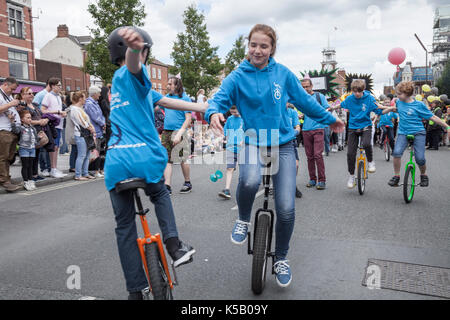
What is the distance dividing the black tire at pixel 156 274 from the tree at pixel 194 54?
3790 cm

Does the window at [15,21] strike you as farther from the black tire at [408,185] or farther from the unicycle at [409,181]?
the black tire at [408,185]

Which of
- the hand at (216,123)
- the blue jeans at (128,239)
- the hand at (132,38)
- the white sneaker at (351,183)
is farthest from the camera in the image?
the white sneaker at (351,183)

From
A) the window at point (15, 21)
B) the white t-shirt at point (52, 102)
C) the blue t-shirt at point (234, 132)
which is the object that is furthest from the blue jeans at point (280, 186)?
the window at point (15, 21)

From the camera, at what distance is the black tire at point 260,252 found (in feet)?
10.3

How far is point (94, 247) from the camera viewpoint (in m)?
4.51

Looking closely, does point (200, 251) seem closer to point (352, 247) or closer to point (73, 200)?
point (352, 247)

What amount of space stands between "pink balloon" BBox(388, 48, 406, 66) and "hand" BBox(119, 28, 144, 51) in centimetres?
1585

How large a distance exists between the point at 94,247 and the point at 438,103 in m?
17.6

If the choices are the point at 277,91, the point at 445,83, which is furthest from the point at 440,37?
the point at 277,91

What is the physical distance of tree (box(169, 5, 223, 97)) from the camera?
39812 mm

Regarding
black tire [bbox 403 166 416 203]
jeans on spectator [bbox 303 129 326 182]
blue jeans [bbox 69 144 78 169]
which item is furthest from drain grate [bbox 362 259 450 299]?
blue jeans [bbox 69 144 78 169]

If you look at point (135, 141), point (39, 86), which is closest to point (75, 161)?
point (135, 141)

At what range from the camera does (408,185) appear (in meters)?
6.80

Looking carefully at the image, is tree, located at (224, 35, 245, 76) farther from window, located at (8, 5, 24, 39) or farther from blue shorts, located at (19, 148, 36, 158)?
blue shorts, located at (19, 148, 36, 158)
